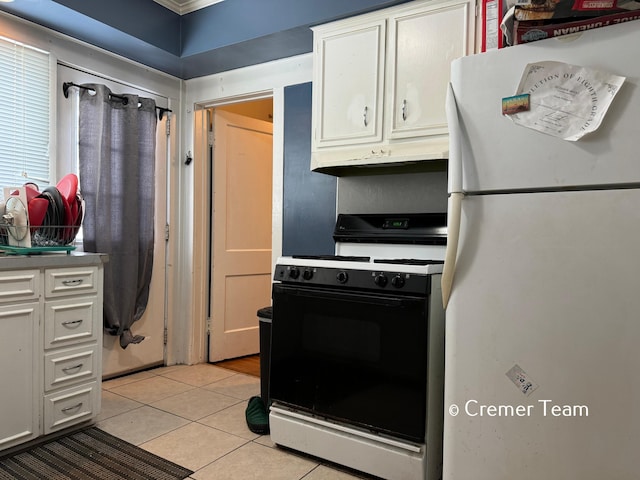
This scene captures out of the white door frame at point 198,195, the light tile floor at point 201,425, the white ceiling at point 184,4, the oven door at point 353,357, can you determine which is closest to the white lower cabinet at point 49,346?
the light tile floor at point 201,425

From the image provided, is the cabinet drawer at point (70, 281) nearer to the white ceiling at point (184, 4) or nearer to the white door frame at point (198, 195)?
the white door frame at point (198, 195)

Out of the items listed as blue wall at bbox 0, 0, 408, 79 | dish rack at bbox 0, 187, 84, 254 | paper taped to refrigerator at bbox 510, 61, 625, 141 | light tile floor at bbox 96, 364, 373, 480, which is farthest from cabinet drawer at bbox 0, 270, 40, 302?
paper taped to refrigerator at bbox 510, 61, 625, 141

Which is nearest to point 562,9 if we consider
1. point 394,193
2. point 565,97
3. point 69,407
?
point 565,97

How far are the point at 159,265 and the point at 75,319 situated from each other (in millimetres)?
1110

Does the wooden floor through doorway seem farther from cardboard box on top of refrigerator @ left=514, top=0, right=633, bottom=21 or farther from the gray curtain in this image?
cardboard box on top of refrigerator @ left=514, top=0, right=633, bottom=21

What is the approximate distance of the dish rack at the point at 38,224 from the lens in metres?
2.07

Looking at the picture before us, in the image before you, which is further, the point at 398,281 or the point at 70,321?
the point at 70,321

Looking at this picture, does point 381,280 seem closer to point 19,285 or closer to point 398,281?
point 398,281

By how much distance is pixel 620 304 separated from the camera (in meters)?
1.16

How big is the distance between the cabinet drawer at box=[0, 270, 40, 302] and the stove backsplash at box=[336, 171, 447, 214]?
1.59 metres

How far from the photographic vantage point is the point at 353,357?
72.7 inches

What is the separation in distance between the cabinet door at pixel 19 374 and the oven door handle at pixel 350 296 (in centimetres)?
110

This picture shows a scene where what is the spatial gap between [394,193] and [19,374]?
2.00 meters

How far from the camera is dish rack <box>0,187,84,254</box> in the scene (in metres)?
2.07
